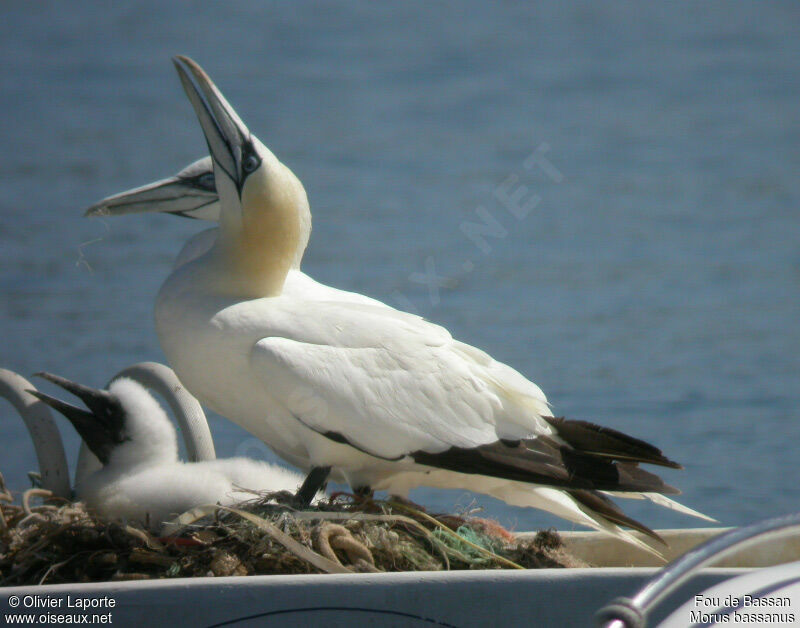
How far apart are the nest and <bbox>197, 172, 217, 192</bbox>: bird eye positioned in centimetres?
126

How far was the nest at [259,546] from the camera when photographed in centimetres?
305

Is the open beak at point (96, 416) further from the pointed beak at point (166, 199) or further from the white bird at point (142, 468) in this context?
the pointed beak at point (166, 199)

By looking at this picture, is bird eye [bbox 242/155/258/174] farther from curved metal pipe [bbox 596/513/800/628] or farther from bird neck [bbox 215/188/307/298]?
curved metal pipe [bbox 596/513/800/628]

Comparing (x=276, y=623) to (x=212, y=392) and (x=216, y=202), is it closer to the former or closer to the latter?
(x=212, y=392)

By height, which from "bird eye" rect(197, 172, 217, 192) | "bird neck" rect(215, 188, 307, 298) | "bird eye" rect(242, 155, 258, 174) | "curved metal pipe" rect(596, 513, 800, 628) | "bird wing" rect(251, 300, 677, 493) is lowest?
"bird wing" rect(251, 300, 677, 493)

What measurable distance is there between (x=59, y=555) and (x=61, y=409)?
70 cm

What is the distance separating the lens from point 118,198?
4.11 metres

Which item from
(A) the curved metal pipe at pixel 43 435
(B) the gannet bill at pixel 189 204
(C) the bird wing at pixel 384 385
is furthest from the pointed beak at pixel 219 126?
(A) the curved metal pipe at pixel 43 435

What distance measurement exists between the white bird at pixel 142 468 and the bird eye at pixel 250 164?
72 cm

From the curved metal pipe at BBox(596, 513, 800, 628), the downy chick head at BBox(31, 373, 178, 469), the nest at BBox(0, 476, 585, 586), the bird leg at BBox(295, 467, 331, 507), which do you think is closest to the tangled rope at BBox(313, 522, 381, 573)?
the nest at BBox(0, 476, 585, 586)

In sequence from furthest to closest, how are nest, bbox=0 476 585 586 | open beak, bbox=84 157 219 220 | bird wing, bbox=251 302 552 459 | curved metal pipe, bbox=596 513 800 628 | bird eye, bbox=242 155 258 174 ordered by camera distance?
open beak, bbox=84 157 219 220 < bird eye, bbox=242 155 258 174 < bird wing, bbox=251 302 552 459 < nest, bbox=0 476 585 586 < curved metal pipe, bbox=596 513 800 628

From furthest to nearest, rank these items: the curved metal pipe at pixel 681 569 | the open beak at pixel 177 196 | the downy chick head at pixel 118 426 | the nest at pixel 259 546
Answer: the open beak at pixel 177 196, the downy chick head at pixel 118 426, the nest at pixel 259 546, the curved metal pipe at pixel 681 569

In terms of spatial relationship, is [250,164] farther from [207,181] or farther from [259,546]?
[259,546]

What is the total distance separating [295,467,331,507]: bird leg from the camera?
3469mm
